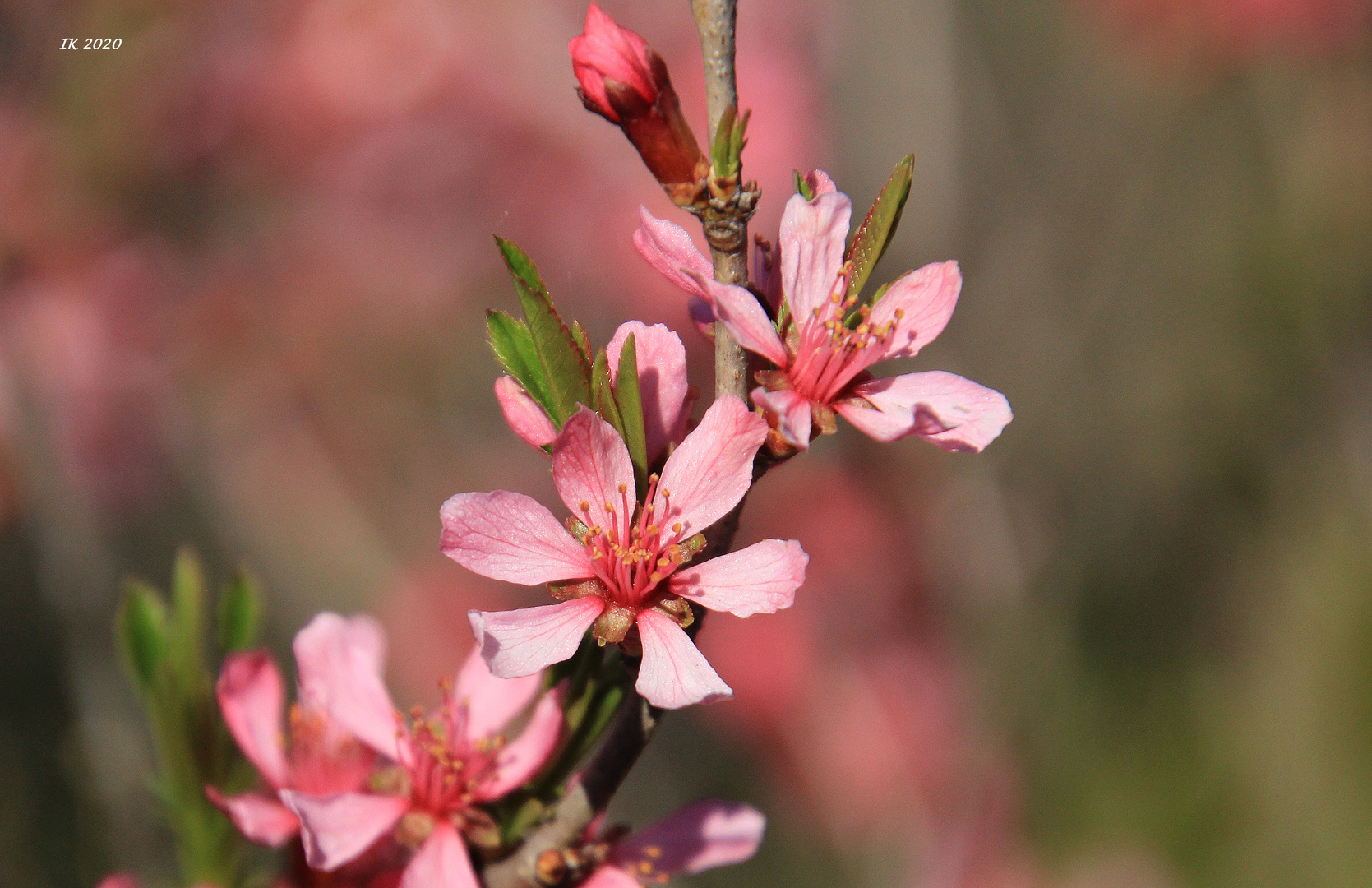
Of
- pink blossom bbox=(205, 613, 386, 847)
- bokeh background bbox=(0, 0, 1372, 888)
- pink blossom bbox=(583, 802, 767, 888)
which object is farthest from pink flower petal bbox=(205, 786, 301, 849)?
bokeh background bbox=(0, 0, 1372, 888)

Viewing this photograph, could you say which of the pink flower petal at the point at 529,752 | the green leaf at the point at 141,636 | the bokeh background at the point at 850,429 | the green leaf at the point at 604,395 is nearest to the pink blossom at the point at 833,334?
the green leaf at the point at 604,395

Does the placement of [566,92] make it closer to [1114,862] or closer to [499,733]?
[499,733]

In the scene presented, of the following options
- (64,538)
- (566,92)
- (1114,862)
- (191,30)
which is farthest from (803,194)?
(1114,862)

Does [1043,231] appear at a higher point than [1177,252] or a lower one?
higher

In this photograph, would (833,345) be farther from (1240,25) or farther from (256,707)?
(1240,25)

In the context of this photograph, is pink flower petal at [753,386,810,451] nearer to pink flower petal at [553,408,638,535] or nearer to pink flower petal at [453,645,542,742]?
pink flower petal at [553,408,638,535]

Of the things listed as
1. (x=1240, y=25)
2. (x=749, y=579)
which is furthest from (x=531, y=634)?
(x=1240, y=25)
